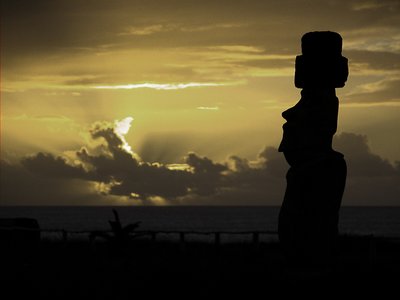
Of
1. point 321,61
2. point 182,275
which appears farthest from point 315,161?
point 182,275

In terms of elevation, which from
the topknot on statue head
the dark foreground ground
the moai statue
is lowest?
the dark foreground ground

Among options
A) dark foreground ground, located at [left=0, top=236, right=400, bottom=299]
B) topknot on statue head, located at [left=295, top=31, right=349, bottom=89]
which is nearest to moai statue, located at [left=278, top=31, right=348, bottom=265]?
topknot on statue head, located at [left=295, top=31, right=349, bottom=89]

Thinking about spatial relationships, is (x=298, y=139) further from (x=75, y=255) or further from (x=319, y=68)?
(x=75, y=255)

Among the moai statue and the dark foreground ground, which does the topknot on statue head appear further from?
the dark foreground ground

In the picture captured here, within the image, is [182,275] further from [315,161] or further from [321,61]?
[321,61]

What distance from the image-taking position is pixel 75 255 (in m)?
27.9

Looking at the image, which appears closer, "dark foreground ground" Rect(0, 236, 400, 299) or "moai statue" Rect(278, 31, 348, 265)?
"moai statue" Rect(278, 31, 348, 265)

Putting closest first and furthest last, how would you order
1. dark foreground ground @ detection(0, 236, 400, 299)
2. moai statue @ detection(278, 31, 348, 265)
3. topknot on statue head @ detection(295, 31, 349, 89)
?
topknot on statue head @ detection(295, 31, 349, 89)
moai statue @ detection(278, 31, 348, 265)
dark foreground ground @ detection(0, 236, 400, 299)

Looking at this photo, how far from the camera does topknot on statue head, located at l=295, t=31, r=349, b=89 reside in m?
17.6

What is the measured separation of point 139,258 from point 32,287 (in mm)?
6709

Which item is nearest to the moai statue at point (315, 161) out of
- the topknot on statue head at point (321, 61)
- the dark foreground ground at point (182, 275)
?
the topknot on statue head at point (321, 61)

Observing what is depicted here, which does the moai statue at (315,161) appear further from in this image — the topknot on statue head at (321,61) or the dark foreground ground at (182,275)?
the dark foreground ground at (182,275)

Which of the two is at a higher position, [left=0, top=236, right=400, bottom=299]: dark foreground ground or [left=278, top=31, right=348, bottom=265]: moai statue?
[left=278, top=31, right=348, bottom=265]: moai statue

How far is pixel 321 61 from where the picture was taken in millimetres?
17656
